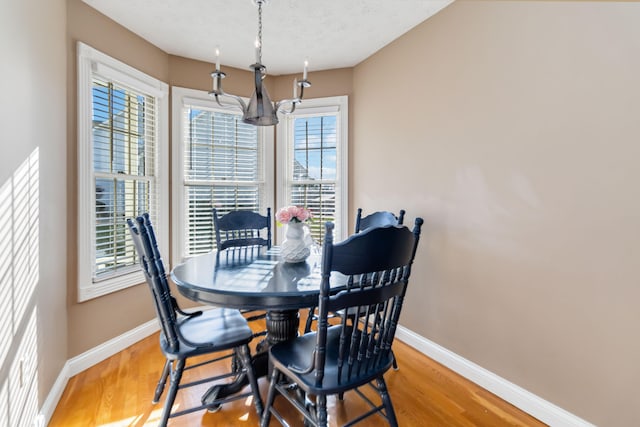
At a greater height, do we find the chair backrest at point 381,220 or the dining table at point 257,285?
the chair backrest at point 381,220

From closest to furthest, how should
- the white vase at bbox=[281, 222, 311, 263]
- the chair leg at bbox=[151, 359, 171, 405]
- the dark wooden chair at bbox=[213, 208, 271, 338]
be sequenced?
1. the chair leg at bbox=[151, 359, 171, 405]
2. the white vase at bbox=[281, 222, 311, 263]
3. the dark wooden chair at bbox=[213, 208, 271, 338]

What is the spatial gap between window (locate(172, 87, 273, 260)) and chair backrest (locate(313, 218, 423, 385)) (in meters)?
2.38

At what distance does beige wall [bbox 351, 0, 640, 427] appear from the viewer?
4.87 feet

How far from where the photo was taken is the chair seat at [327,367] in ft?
4.08

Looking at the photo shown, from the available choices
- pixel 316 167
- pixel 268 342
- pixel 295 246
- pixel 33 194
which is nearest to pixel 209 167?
pixel 316 167

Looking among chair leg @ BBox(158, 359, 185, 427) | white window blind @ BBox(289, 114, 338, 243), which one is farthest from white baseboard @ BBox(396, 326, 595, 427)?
chair leg @ BBox(158, 359, 185, 427)

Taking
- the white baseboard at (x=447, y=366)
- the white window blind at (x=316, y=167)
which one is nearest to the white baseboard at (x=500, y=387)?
the white baseboard at (x=447, y=366)

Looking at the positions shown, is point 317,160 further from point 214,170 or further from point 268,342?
point 268,342

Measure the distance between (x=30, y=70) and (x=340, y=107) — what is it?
2499 mm

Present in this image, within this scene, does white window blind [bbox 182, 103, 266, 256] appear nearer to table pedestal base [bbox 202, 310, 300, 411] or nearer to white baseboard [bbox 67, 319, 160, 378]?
white baseboard [bbox 67, 319, 160, 378]

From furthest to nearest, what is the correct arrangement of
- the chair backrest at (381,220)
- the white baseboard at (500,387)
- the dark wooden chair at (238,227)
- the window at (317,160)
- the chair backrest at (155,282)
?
the window at (317,160) < the dark wooden chair at (238,227) < the chair backrest at (381,220) < the white baseboard at (500,387) < the chair backrest at (155,282)

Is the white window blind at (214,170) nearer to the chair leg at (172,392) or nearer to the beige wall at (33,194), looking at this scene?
the beige wall at (33,194)

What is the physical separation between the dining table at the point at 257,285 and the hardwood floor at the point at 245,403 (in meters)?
0.17

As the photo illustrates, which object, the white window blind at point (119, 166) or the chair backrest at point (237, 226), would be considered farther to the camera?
the chair backrest at point (237, 226)
